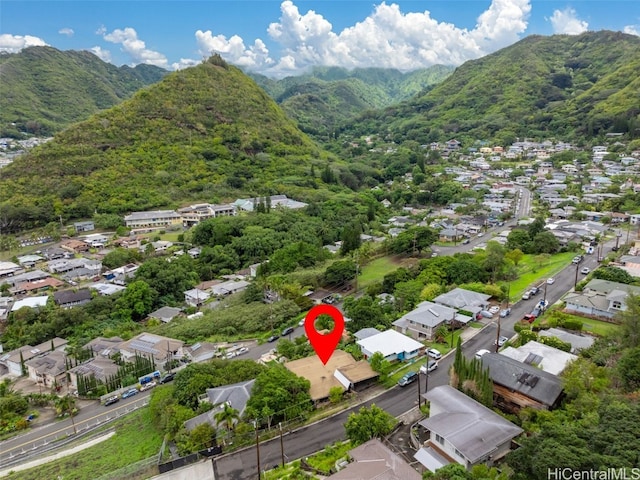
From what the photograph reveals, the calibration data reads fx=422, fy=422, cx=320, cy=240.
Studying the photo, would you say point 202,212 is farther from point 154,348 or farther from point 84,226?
point 154,348

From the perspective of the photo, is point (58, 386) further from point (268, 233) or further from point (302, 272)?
point (268, 233)

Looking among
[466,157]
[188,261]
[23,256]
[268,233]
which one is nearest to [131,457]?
[188,261]

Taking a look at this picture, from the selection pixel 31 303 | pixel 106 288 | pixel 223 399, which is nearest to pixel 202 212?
pixel 106 288

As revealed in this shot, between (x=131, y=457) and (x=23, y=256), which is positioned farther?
(x=23, y=256)

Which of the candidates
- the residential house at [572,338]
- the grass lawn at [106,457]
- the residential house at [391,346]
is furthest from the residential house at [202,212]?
the residential house at [572,338]

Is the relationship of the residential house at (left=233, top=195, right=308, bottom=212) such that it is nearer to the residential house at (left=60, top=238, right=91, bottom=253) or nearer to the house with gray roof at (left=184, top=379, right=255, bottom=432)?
the residential house at (left=60, top=238, right=91, bottom=253)

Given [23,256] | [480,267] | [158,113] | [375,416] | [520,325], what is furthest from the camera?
[158,113]
